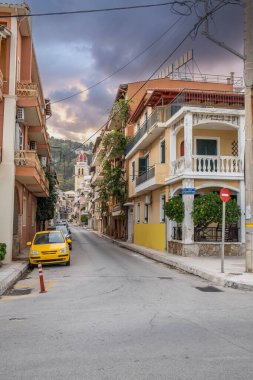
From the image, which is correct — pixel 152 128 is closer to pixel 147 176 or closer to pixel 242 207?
pixel 147 176

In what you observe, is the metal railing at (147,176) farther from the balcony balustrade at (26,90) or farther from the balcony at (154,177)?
the balcony balustrade at (26,90)

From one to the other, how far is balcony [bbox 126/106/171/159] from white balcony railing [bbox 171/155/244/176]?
3.71 metres

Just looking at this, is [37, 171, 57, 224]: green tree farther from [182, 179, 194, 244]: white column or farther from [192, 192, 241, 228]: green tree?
[192, 192, 241, 228]: green tree

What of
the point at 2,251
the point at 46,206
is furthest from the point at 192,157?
the point at 46,206

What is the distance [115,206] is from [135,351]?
40695 mm

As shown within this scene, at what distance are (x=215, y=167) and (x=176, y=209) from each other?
3255mm

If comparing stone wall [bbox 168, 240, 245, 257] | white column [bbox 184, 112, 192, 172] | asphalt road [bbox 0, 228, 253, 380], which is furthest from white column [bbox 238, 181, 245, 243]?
asphalt road [bbox 0, 228, 253, 380]

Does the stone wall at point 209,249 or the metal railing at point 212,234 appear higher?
the metal railing at point 212,234

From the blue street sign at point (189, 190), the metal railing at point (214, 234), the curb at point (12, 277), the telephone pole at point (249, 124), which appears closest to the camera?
the curb at point (12, 277)

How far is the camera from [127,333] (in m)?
6.62

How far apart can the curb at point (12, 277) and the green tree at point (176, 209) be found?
787 centimetres

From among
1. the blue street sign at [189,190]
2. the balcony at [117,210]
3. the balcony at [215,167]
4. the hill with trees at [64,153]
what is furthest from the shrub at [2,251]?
the balcony at [117,210]

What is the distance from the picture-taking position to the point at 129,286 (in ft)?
39.5

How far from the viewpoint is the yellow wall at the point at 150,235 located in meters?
26.9
